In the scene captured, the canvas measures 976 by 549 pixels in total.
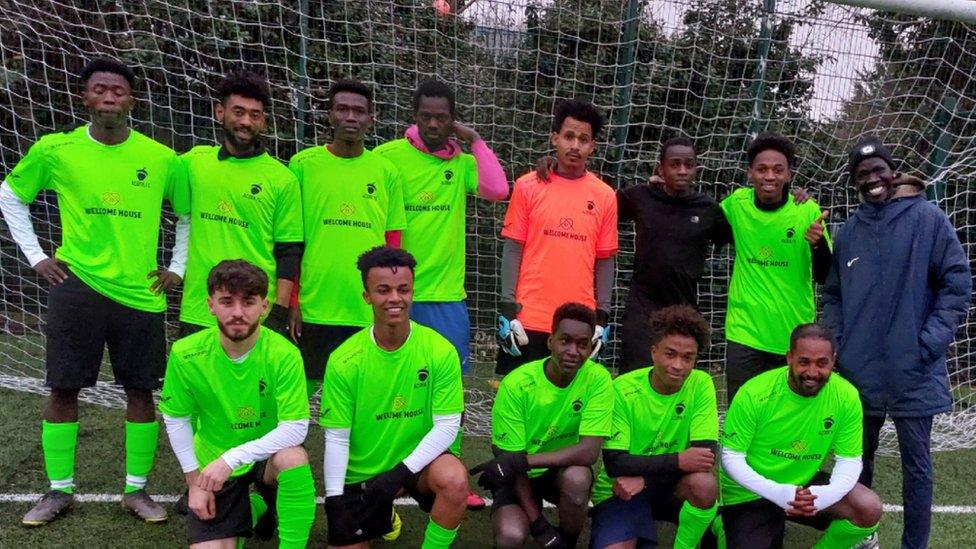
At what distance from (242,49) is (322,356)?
2.33m

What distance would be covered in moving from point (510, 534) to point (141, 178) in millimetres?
1967

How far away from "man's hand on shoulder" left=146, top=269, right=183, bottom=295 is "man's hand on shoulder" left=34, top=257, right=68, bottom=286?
0.99 feet

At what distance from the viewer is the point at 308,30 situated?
4781mm

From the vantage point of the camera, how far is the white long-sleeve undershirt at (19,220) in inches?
121

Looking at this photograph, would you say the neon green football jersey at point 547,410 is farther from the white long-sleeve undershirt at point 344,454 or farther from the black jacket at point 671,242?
the black jacket at point 671,242

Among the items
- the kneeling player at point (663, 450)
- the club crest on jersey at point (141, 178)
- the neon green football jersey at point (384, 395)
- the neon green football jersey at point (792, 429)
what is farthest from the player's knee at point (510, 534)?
the club crest on jersey at point (141, 178)

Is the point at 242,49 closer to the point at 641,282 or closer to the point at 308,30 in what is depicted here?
the point at 308,30

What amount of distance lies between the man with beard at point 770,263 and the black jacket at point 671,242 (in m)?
0.13

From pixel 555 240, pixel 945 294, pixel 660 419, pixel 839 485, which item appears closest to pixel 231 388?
pixel 555 240

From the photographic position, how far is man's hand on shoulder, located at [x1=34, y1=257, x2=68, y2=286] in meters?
3.02

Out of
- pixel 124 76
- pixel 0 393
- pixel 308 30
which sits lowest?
pixel 0 393

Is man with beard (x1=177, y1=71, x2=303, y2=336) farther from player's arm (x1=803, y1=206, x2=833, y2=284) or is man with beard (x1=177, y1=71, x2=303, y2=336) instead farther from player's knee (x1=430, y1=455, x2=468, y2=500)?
player's arm (x1=803, y1=206, x2=833, y2=284)

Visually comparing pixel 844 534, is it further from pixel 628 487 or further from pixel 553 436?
pixel 553 436

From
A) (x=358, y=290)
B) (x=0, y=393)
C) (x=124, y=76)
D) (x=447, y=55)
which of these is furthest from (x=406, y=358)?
(x=0, y=393)
